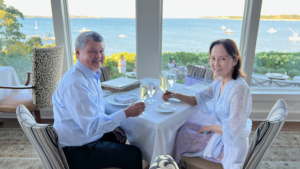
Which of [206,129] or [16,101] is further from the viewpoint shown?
[16,101]

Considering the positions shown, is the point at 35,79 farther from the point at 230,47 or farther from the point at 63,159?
the point at 230,47

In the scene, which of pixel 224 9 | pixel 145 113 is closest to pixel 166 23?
pixel 224 9

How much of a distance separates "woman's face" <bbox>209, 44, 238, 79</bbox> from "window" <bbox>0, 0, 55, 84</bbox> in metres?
2.48

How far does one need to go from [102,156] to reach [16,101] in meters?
1.73

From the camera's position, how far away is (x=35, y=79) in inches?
94.5

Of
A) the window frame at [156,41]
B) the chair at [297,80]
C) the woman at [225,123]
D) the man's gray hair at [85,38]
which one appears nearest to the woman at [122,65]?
the window frame at [156,41]

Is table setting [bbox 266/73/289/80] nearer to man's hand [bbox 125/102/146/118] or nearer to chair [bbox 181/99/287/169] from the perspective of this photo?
chair [bbox 181/99/287/169]

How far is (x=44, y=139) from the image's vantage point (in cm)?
106

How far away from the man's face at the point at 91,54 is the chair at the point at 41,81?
1121 millimetres

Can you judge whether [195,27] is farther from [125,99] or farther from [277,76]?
[125,99]

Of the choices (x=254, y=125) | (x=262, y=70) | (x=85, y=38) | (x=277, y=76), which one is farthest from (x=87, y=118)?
(x=277, y=76)

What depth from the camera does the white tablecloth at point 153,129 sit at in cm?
130

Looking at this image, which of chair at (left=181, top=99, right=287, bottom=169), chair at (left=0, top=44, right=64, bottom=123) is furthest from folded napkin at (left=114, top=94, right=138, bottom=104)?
chair at (left=0, top=44, right=64, bottom=123)

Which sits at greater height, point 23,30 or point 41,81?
point 23,30
